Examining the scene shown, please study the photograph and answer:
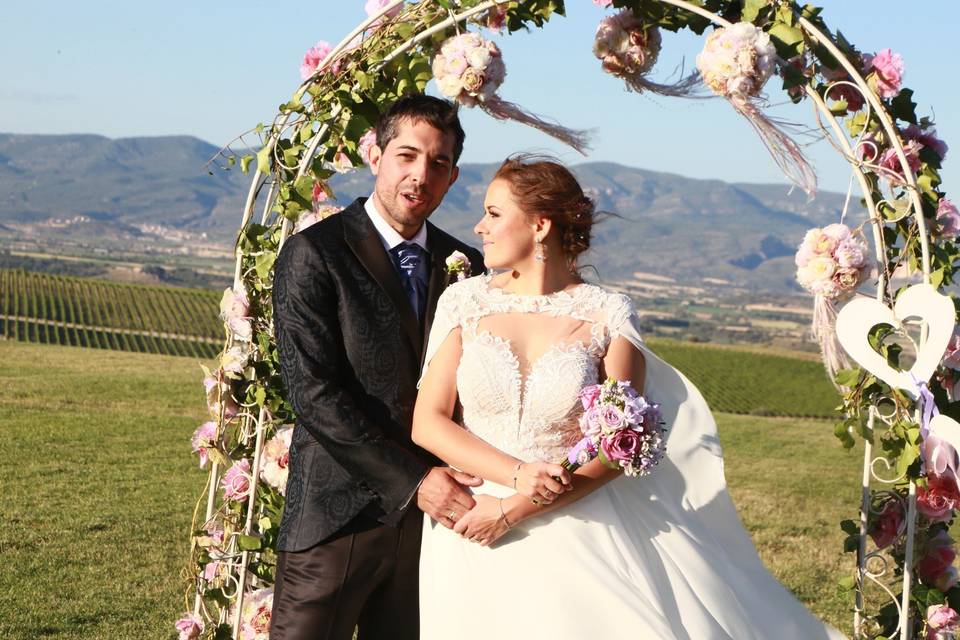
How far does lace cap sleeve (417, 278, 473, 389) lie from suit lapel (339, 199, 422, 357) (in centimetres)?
17

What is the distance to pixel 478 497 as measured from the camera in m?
4.14

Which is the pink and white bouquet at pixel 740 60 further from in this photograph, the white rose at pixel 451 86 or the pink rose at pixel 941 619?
the pink rose at pixel 941 619

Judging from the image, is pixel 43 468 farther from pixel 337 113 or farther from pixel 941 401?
pixel 941 401

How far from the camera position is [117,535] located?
9.97m

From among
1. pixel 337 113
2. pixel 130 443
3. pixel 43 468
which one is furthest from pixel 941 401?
pixel 130 443

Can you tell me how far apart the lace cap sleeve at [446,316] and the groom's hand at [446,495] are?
0.35m

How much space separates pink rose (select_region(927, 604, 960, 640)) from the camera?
15.8ft

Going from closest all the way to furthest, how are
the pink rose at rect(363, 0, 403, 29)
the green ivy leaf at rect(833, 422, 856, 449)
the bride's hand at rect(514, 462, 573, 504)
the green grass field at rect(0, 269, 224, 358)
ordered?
the bride's hand at rect(514, 462, 573, 504) → the green ivy leaf at rect(833, 422, 856, 449) → the pink rose at rect(363, 0, 403, 29) → the green grass field at rect(0, 269, 224, 358)

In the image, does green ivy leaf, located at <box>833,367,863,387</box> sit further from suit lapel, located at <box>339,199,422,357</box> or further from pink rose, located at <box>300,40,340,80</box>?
pink rose, located at <box>300,40,340,80</box>

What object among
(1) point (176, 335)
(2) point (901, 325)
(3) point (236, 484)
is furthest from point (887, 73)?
(1) point (176, 335)

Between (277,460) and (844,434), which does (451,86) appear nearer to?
(277,460)

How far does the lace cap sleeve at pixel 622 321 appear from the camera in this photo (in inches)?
163

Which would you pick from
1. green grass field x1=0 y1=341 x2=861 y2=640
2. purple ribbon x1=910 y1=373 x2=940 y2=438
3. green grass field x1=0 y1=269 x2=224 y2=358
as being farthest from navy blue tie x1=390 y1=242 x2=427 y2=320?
green grass field x1=0 y1=269 x2=224 y2=358

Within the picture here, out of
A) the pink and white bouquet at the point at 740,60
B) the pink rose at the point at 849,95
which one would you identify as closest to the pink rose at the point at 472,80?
the pink and white bouquet at the point at 740,60
